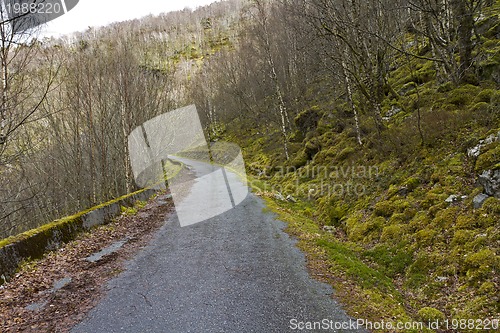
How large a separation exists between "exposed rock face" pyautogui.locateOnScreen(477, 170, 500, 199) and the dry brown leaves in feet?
27.8

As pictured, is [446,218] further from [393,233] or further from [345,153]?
[345,153]

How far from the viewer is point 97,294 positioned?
579cm

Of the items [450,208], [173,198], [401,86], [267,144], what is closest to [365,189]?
[450,208]

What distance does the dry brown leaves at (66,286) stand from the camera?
491cm

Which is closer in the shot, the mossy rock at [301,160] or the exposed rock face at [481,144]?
the exposed rock face at [481,144]

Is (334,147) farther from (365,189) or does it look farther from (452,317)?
(452,317)

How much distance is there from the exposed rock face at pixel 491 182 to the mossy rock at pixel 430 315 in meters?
3.06

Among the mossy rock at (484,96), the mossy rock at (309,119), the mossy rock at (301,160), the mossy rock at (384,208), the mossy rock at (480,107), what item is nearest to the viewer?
the mossy rock at (384,208)

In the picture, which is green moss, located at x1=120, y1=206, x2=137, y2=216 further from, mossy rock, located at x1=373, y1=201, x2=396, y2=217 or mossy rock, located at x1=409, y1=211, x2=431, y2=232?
mossy rock, located at x1=409, y1=211, x2=431, y2=232

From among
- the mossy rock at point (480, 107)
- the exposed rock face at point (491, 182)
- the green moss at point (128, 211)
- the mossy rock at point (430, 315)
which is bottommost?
the mossy rock at point (430, 315)

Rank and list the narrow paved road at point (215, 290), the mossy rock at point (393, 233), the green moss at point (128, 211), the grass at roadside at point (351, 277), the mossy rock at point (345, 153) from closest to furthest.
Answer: the narrow paved road at point (215, 290) → the grass at roadside at point (351, 277) → the mossy rock at point (393, 233) → the green moss at point (128, 211) → the mossy rock at point (345, 153)

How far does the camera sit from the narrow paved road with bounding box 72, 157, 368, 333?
15.6 ft

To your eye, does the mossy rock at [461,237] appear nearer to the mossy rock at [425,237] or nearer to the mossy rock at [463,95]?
the mossy rock at [425,237]

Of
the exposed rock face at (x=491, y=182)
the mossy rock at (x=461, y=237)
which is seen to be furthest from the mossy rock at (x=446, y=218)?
the exposed rock face at (x=491, y=182)
